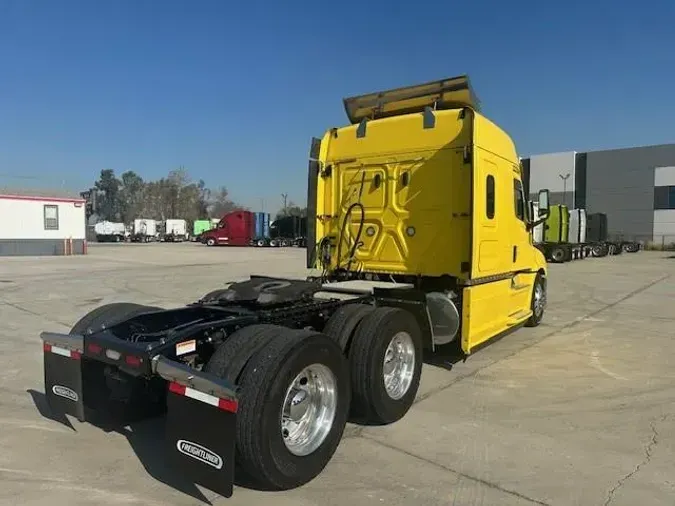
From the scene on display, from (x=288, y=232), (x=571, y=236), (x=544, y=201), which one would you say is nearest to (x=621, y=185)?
(x=571, y=236)

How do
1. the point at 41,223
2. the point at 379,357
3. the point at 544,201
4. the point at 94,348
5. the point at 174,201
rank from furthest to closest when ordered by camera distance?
the point at 174,201
the point at 41,223
the point at 544,201
the point at 379,357
the point at 94,348

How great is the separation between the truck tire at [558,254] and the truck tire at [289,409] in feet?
91.1

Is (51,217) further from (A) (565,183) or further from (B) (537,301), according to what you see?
(A) (565,183)

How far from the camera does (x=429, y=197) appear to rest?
21.7ft

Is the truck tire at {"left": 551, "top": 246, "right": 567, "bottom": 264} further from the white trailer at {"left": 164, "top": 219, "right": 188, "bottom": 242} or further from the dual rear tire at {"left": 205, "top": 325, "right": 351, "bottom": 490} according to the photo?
the white trailer at {"left": 164, "top": 219, "right": 188, "bottom": 242}

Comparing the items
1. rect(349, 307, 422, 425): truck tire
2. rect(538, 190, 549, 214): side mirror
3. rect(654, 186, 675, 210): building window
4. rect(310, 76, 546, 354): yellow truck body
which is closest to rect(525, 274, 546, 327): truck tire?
rect(538, 190, 549, 214): side mirror

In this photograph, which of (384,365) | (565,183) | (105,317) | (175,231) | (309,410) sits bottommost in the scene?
(309,410)

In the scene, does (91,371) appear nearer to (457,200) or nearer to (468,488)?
(468,488)

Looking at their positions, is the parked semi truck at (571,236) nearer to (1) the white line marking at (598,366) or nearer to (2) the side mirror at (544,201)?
(2) the side mirror at (544,201)

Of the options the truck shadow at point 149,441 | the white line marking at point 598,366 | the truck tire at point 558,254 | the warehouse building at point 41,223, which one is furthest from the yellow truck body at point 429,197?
the warehouse building at point 41,223

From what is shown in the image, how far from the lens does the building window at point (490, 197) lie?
655 centimetres

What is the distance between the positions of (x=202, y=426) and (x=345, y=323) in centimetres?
180

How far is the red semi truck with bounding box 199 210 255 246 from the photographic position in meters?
48.1

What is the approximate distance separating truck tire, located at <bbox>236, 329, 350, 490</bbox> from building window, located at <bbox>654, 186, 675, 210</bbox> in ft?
199
